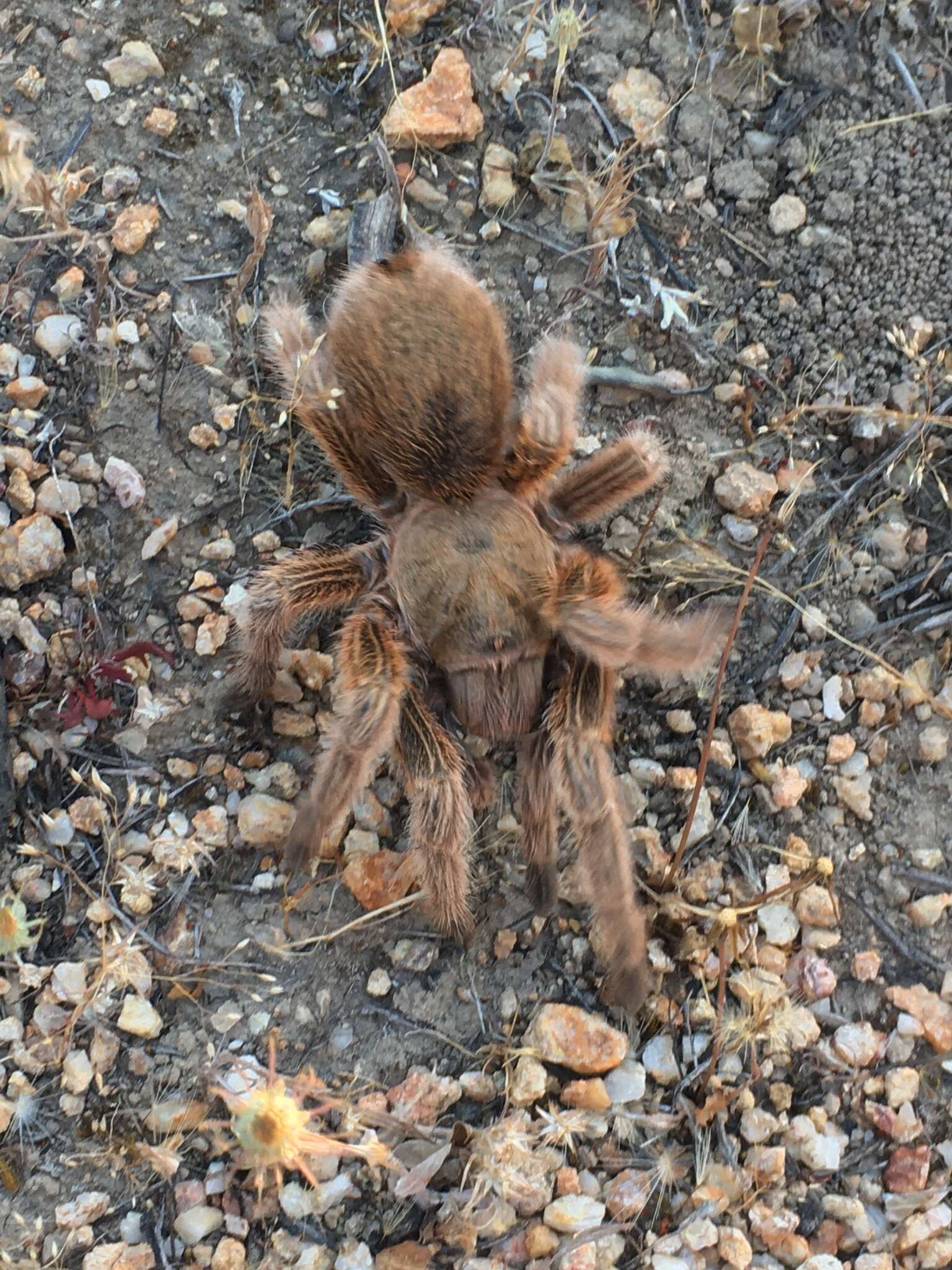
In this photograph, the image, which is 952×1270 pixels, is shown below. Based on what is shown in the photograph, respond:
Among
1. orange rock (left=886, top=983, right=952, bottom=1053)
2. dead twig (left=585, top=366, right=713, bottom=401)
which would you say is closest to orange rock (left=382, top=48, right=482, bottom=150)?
dead twig (left=585, top=366, right=713, bottom=401)

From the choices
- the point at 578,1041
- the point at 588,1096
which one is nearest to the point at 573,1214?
the point at 588,1096

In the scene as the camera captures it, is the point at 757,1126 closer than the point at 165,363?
Yes

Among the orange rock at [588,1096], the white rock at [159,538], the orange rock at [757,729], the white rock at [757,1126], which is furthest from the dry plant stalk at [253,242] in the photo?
the white rock at [757,1126]

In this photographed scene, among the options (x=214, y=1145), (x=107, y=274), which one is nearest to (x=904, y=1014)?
(x=214, y=1145)

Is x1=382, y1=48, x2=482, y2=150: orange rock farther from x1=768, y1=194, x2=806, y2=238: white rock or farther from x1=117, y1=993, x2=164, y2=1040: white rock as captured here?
x1=117, y1=993, x2=164, y2=1040: white rock

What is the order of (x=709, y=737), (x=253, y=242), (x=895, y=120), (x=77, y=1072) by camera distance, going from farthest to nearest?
(x=895, y=120), (x=253, y=242), (x=709, y=737), (x=77, y=1072)

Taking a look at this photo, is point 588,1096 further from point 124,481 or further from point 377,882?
point 124,481

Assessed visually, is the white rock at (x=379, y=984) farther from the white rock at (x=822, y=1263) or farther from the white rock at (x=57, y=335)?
the white rock at (x=57, y=335)
